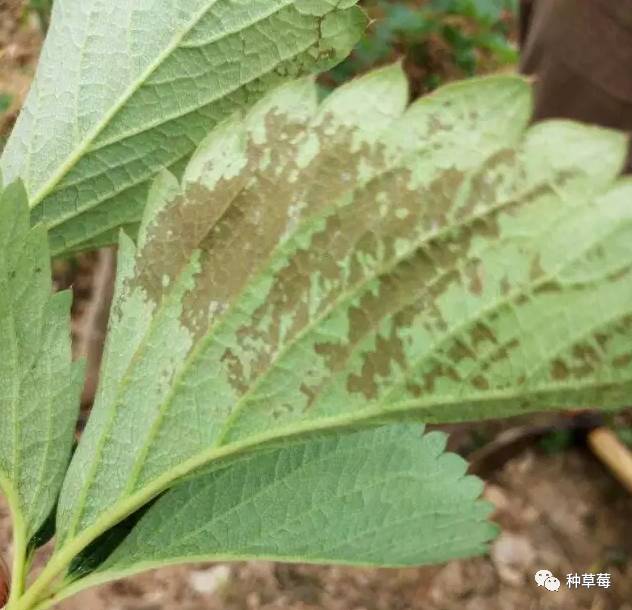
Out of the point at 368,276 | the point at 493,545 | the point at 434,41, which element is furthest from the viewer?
the point at 434,41

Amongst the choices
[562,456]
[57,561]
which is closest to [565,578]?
[562,456]

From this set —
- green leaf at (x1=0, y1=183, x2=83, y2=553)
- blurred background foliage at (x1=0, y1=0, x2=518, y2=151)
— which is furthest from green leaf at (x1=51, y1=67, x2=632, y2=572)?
blurred background foliage at (x1=0, y1=0, x2=518, y2=151)

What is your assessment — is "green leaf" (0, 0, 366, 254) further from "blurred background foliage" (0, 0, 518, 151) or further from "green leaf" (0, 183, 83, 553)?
"blurred background foliage" (0, 0, 518, 151)

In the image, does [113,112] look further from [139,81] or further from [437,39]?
[437,39]

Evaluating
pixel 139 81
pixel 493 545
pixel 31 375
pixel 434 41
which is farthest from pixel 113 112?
pixel 434 41

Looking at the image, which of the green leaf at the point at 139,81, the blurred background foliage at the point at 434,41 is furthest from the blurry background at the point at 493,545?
the green leaf at the point at 139,81

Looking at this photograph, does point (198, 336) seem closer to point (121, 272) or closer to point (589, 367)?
point (121, 272)
